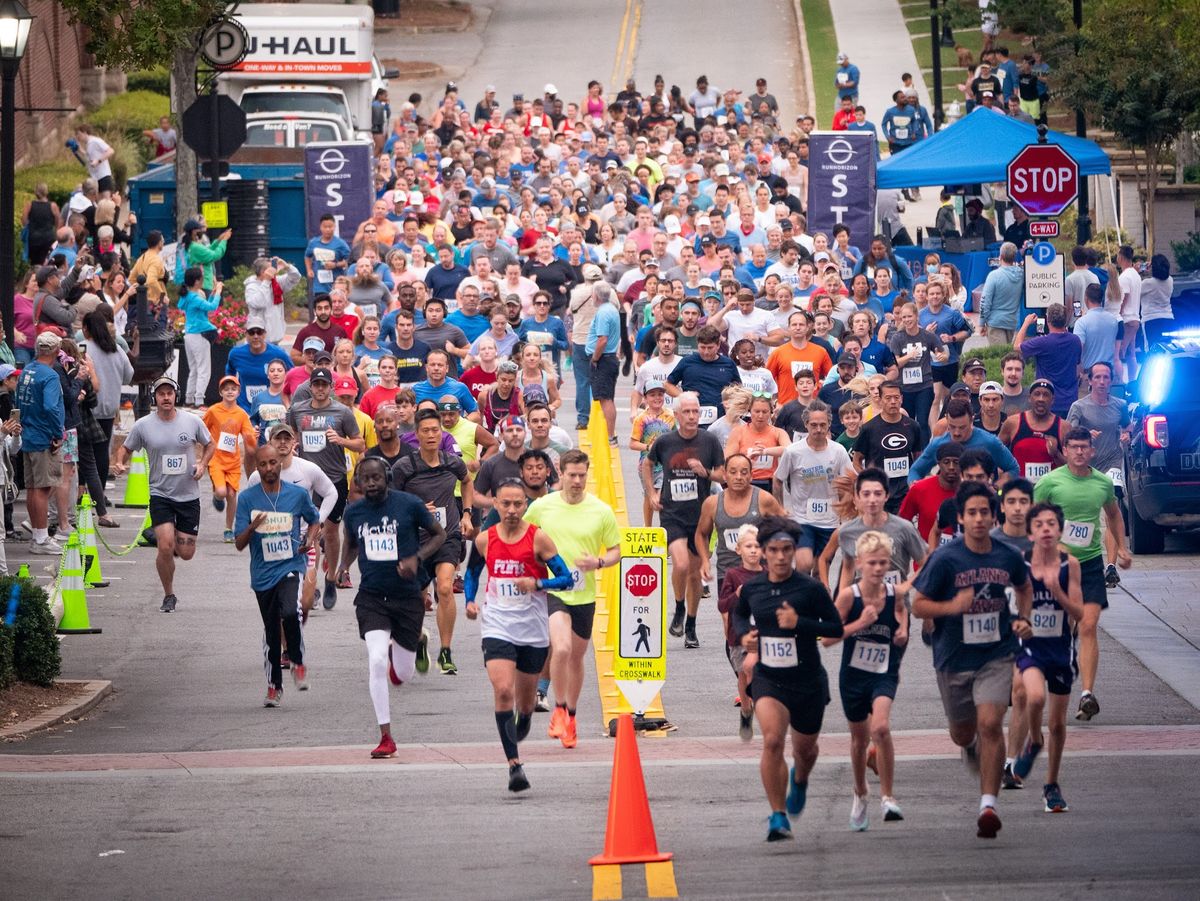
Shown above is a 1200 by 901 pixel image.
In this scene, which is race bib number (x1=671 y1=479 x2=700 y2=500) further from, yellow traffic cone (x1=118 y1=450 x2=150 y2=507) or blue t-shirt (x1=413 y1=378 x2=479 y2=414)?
yellow traffic cone (x1=118 y1=450 x2=150 y2=507)

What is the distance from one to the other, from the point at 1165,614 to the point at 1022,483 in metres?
6.02

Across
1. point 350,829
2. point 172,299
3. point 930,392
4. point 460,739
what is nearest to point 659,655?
point 460,739

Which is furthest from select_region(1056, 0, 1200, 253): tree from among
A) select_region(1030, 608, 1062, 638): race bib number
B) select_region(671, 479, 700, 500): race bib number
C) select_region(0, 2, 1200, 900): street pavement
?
select_region(1030, 608, 1062, 638): race bib number

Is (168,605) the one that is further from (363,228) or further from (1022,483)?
(363,228)

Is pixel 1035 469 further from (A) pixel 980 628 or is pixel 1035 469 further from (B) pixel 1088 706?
(A) pixel 980 628

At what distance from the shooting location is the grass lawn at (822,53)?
53688mm

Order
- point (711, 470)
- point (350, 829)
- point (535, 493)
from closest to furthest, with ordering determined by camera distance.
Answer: point (350, 829)
point (535, 493)
point (711, 470)

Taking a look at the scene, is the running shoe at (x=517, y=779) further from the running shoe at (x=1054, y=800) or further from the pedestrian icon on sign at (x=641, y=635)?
the running shoe at (x=1054, y=800)

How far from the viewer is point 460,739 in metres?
14.5

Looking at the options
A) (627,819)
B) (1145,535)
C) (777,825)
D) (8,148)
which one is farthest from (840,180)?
(627,819)

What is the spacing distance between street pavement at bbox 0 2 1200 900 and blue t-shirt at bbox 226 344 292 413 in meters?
2.84

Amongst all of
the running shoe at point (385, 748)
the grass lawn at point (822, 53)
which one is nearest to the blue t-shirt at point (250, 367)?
the running shoe at point (385, 748)

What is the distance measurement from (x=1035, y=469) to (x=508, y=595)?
5217 mm

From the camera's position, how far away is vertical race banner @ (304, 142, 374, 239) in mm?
31828
